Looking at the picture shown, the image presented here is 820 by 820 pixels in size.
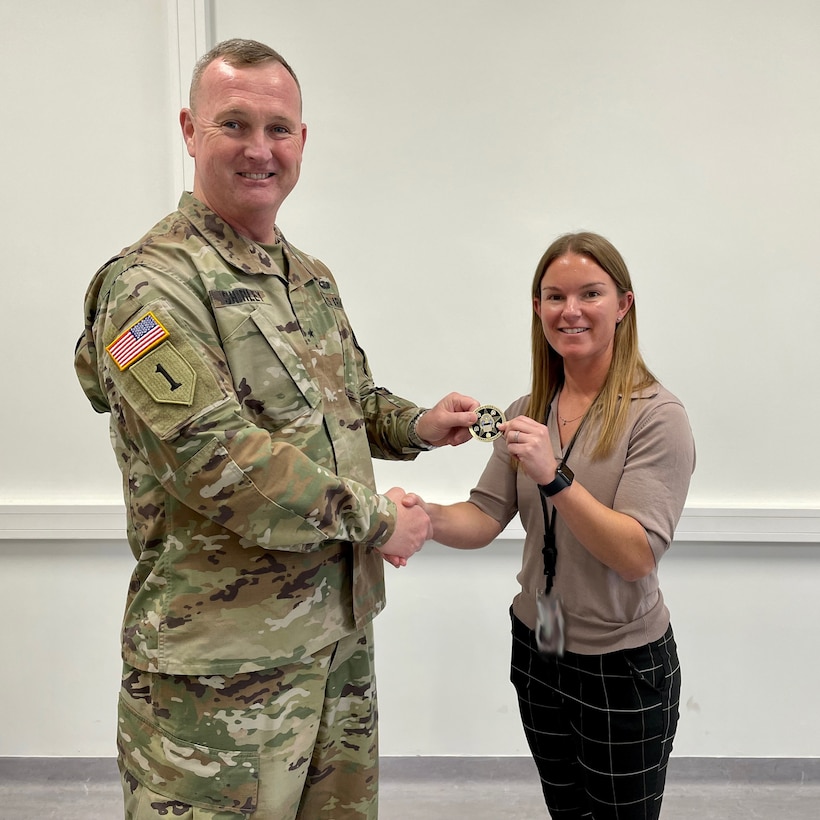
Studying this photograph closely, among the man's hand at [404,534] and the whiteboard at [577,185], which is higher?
the whiteboard at [577,185]

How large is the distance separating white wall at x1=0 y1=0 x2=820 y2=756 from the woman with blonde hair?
992 millimetres

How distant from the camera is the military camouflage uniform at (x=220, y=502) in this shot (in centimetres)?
120

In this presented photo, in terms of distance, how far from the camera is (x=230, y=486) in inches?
Result: 47.0

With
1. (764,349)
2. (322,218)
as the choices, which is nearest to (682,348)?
(764,349)

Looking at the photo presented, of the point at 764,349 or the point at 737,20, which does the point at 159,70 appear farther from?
the point at 764,349

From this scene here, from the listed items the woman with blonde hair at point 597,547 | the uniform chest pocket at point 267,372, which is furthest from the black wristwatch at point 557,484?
the uniform chest pocket at point 267,372

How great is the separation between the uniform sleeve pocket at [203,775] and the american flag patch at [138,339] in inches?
28.0

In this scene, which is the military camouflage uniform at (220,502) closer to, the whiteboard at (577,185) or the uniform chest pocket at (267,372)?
the uniform chest pocket at (267,372)

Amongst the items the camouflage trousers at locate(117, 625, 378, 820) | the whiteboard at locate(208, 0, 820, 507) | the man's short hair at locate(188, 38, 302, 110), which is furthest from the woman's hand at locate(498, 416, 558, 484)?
the whiteboard at locate(208, 0, 820, 507)

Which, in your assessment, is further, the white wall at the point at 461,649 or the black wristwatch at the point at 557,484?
the white wall at the point at 461,649

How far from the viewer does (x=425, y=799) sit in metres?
2.61

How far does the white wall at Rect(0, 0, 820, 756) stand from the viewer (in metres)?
2.47

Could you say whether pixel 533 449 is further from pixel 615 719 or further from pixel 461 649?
pixel 461 649

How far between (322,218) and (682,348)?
4.52 feet
